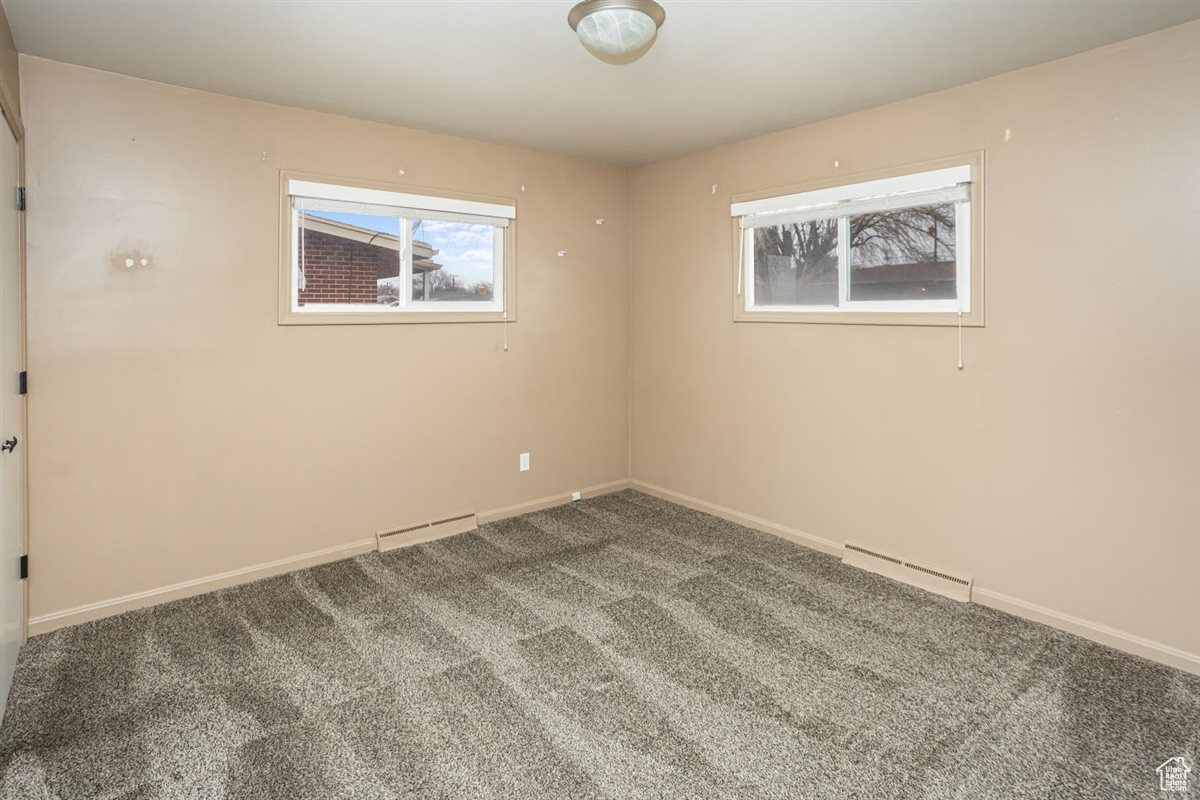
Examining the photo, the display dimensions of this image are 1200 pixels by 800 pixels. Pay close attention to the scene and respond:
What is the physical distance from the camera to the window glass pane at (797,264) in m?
3.83

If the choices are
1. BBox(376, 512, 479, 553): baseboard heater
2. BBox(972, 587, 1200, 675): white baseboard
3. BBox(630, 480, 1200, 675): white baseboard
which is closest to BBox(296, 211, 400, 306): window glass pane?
BBox(376, 512, 479, 553): baseboard heater

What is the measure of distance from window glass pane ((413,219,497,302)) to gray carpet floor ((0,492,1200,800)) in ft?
5.90

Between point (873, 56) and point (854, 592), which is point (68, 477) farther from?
point (873, 56)

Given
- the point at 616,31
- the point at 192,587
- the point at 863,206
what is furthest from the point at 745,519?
the point at 192,587

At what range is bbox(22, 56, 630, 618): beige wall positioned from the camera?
290 cm

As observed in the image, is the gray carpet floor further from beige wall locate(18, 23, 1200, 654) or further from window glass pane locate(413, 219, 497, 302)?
window glass pane locate(413, 219, 497, 302)

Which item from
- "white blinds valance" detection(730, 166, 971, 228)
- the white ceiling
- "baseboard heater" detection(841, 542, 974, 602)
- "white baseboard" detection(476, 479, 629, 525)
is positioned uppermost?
the white ceiling

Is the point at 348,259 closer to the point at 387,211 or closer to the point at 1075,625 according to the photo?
the point at 387,211

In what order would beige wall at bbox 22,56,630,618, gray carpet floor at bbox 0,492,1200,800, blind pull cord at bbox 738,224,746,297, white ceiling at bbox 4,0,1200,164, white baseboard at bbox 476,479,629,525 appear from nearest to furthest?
1. gray carpet floor at bbox 0,492,1200,800
2. white ceiling at bbox 4,0,1200,164
3. beige wall at bbox 22,56,630,618
4. blind pull cord at bbox 738,224,746,297
5. white baseboard at bbox 476,479,629,525

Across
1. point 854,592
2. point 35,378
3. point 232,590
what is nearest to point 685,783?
point 854,592

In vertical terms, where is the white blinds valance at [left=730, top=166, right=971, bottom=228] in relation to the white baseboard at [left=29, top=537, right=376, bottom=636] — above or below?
above

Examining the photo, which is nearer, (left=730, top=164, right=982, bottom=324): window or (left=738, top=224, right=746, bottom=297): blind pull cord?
(left=730, top=164, right=982, bottom=324): window

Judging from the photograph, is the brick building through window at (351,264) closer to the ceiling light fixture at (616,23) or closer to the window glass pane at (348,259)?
the window glass pane at (348,259)

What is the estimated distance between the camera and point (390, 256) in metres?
3.94
